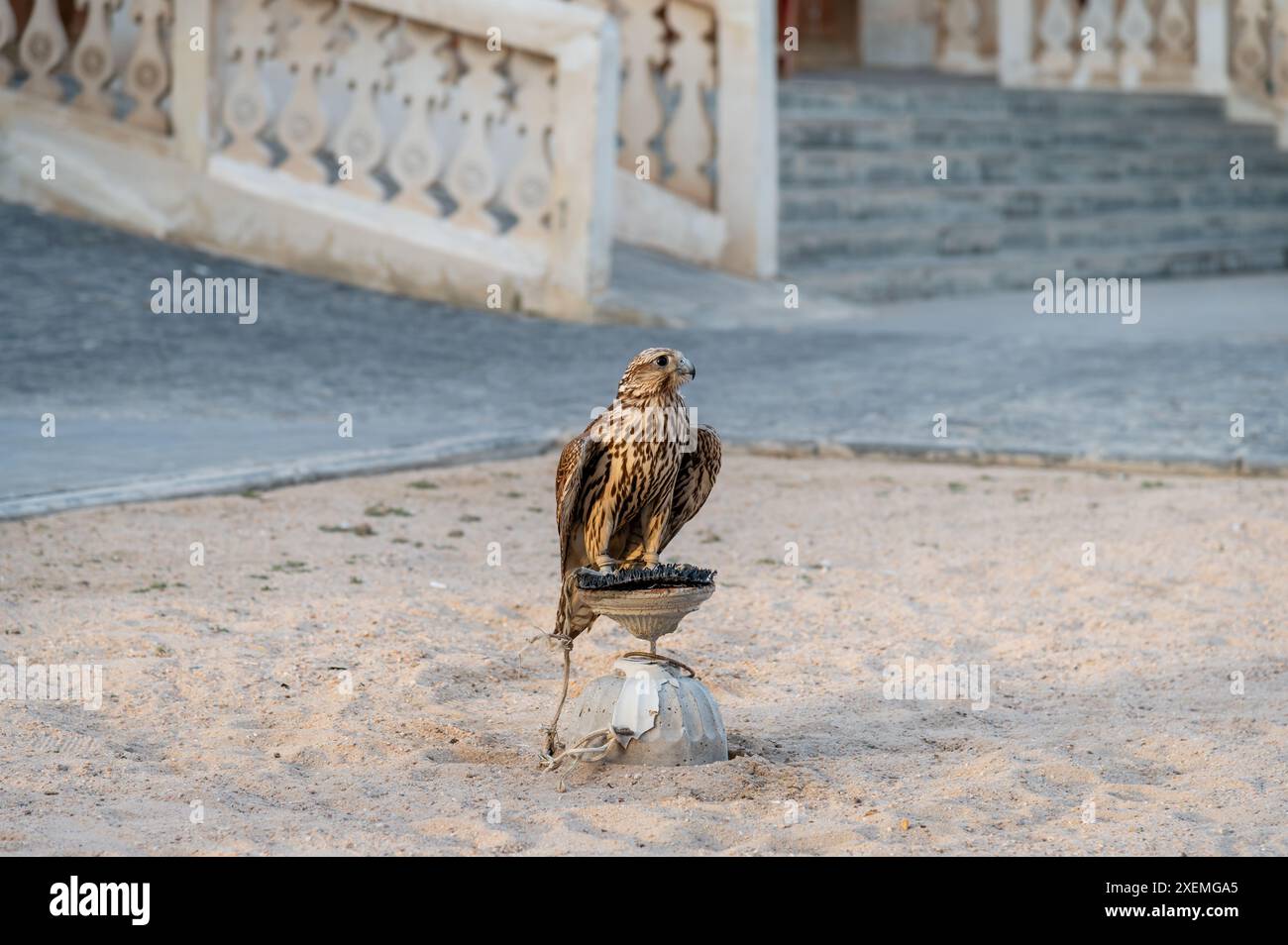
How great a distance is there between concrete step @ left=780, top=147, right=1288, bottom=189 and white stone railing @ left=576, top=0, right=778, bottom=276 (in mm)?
1305

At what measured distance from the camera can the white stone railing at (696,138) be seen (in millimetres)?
12484

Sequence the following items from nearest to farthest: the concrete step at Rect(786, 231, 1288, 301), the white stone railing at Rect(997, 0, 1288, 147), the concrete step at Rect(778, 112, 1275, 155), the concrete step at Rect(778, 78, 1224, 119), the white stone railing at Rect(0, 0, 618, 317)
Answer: the white stone railing at Rect(0, 0, 618, 317) < the concrete step at Rect(786, 231, 1288, 301) < the concrete step at Rect(778, 112, 1275, 155) < the concrete step at Rect(778, 78, 1224, 119) < the white stone railing at Rect(997, 0, 1288, 147)

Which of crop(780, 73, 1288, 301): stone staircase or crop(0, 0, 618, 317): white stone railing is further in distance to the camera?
crop(780, 73, 1288, 301): stone staircase

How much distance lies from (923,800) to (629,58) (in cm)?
907

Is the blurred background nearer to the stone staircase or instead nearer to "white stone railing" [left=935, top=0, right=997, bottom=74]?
the stone staircase

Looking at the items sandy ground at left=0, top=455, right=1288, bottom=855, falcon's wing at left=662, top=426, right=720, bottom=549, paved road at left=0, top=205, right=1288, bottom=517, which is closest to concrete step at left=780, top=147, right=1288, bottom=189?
paved road at left=0, top=205, right=1288, bottom=517

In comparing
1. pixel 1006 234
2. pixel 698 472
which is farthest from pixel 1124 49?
pixel 698 472

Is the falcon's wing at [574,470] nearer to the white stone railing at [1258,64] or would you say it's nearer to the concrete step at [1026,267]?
the concrete step at [1026,267]

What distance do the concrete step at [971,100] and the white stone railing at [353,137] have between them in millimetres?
3973

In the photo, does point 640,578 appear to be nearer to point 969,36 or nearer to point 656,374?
point 656,374

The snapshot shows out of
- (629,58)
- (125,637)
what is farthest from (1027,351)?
(125,637)

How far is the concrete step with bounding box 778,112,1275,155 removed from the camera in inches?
571

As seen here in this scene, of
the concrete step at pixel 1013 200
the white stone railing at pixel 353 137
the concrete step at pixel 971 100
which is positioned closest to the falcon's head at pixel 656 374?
the white stone railing at pixel 353 137

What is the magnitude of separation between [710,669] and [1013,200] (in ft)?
32.9
